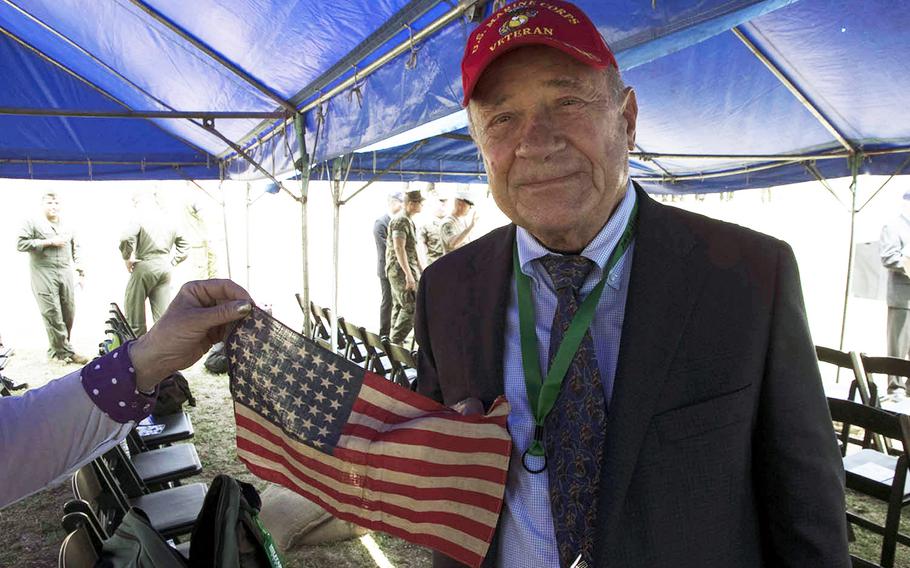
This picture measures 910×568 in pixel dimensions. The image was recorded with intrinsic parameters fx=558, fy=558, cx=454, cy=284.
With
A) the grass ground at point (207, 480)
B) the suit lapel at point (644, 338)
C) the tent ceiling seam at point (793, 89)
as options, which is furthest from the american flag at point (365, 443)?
the tent ceiling seam at point (793, 89)

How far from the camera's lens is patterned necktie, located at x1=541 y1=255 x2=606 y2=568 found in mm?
1155

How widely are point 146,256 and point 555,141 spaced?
9.44 meters

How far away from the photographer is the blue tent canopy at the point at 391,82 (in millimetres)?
3934

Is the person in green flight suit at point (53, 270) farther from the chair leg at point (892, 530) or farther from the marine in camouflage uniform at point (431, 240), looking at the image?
the chair leg at point (892, 530)

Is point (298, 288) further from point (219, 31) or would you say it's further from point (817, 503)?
point (817, 503)

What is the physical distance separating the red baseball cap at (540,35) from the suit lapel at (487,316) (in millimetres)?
461

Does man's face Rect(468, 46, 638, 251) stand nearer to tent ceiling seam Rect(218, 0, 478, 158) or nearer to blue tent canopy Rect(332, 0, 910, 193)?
blue tent canopy Rect(332, 0, 910, 193)

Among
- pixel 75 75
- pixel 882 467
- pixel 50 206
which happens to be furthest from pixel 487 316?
pixel 75 75

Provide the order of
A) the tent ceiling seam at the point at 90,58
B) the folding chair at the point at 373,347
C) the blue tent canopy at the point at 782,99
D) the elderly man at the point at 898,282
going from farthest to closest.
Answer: the tent ceiling seam at the point at 90,58
the elderly man at the point at 898,282
the folding chair at the point at 373,347
the blue tent canopy at the point at 782,99

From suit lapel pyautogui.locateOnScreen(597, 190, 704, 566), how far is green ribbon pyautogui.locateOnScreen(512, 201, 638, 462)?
0.21 feet

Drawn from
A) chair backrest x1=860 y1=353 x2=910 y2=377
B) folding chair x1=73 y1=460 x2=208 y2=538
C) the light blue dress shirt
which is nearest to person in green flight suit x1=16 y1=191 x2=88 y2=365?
folding chair x1=73 y1=460 x2=208 y2=538

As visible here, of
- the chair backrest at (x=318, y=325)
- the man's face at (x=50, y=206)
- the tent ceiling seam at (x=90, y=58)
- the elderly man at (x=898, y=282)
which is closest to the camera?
the elderly man at (x=898, y=282)

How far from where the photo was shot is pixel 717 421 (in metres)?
1.15

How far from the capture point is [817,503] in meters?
1.19
